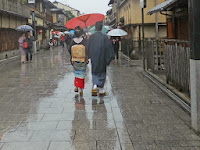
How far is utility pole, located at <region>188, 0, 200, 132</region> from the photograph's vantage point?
4312mm

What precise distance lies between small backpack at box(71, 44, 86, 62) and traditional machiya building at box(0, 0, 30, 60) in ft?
44.8

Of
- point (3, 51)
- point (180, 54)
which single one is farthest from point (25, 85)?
point (3, 51)

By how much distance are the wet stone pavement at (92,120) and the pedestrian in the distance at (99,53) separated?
0.51 metres

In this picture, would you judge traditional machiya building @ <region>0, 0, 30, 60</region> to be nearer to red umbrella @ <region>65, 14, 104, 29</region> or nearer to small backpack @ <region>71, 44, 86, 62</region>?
red umbrella @ <region>65, 14, 104, 29</region>

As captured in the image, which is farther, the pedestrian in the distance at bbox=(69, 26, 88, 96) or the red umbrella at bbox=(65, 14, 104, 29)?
the red umbrella at bbox=(65, 14, 104, 29)

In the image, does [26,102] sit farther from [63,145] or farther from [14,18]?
Result: [14,18]

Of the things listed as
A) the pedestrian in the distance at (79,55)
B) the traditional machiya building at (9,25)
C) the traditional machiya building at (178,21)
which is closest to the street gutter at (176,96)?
the pedestrian in the distance at (79,55)

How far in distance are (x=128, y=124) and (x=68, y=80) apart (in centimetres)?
562

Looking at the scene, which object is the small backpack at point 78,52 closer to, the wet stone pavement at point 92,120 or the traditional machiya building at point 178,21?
the wet stone pavement at point 92,120

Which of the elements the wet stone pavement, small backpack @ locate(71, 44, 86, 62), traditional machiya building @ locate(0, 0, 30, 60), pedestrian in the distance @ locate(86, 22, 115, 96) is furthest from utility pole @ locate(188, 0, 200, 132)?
traditional machiya building @ locate(0, 0, 30, 60)

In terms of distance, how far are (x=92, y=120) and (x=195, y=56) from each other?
7.04ft

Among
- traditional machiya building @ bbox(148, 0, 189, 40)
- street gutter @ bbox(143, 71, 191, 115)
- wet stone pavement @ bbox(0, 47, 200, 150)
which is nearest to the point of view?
wet stone pavement @ bbox(0, 47, 200, 150)

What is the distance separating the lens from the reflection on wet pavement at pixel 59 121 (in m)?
4.17

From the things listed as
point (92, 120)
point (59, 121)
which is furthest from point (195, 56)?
point (59, 121)
